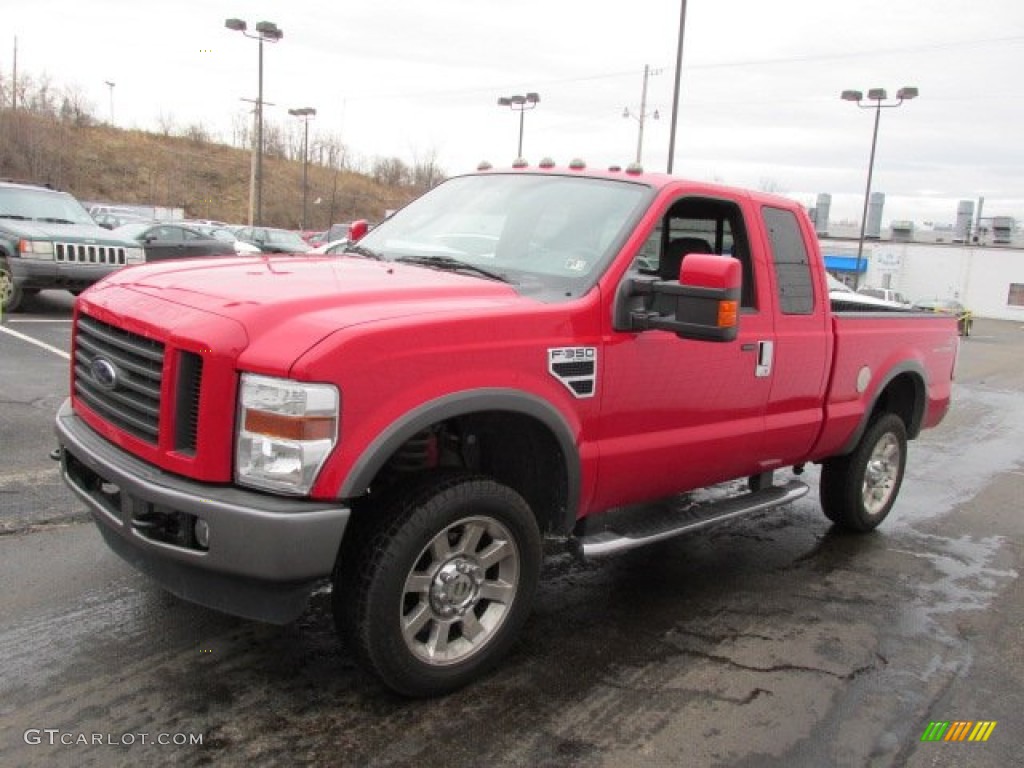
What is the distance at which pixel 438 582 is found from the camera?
3209 millimetres

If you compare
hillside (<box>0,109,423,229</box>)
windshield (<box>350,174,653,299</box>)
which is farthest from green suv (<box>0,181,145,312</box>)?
hillside (<box>0,109,423,229</box>)

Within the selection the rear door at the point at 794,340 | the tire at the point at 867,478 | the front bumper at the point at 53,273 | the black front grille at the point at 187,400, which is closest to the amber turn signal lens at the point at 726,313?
the rear door at the point at 794,340

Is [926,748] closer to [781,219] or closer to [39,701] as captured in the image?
[781,219]

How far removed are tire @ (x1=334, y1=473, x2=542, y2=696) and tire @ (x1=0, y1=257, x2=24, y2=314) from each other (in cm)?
1048

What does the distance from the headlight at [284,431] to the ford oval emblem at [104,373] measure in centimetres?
71

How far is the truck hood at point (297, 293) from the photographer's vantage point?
9.35ft

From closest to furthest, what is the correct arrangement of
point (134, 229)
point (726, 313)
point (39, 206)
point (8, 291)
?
1. point (726, 313)
2. point (8, 291)
3. point (39, 206)
4. point (134, 229)

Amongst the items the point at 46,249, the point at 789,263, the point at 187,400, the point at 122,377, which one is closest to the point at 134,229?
the point at 46,249

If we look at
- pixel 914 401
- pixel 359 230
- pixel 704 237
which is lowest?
pixel 914 401

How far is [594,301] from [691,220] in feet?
3.98

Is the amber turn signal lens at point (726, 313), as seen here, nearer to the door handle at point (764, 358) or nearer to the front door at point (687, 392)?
the front door at point (687, 392)

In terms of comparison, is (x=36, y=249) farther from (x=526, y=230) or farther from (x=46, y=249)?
(x=526, y=230)

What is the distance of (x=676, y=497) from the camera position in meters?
4.80

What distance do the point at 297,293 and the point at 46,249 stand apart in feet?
33.2
